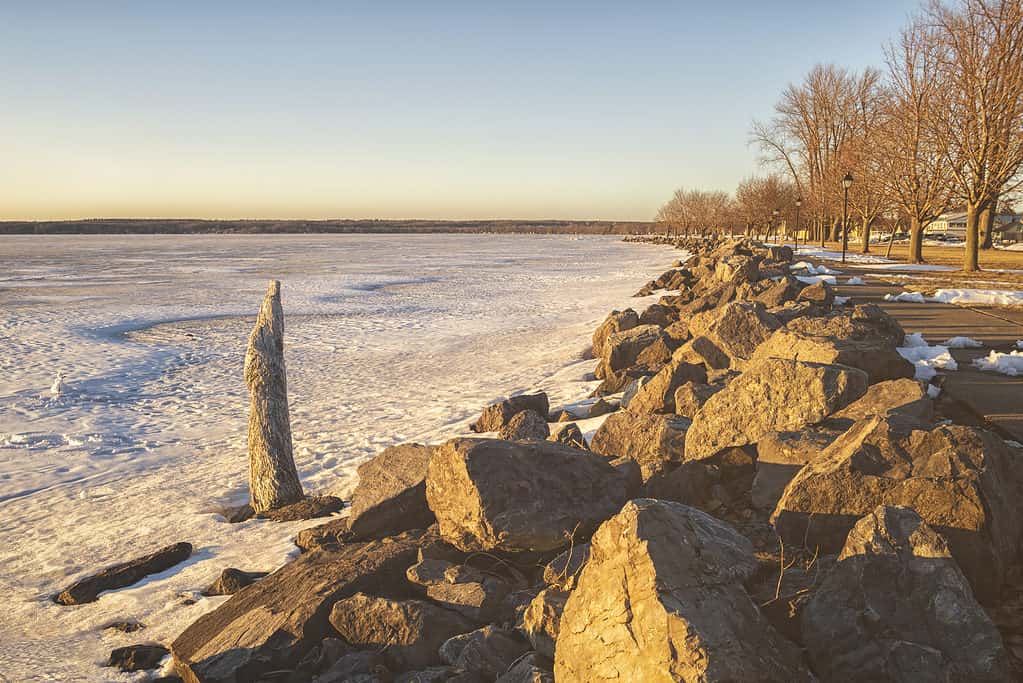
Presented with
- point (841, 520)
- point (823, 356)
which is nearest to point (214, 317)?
point (823, 356)

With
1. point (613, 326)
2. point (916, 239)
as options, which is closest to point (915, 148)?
point (916, 239)

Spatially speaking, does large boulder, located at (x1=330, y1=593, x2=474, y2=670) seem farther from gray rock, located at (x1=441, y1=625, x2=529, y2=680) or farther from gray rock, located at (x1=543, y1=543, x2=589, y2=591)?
gray rock, located at (x1=543, y1=543, x2=589, y2=591)

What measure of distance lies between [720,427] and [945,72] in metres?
24.8

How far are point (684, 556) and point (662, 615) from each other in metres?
0.28

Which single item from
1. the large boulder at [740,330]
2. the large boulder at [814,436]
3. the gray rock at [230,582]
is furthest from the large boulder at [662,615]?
the large boulder at [740,330]

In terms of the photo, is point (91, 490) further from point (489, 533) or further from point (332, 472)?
point (489, 533)

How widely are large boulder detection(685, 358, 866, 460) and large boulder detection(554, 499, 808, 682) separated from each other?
2.27m

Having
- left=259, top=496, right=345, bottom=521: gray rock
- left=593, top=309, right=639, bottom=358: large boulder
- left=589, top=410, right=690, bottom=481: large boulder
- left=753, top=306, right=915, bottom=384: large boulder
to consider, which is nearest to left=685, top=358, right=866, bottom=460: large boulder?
left=589, top=410, right=690, bottom=481: large boulder

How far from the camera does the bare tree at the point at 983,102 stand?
69.3 feet

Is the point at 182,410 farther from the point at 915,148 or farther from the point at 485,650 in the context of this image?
the point at 915,148

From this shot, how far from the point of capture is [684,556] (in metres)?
2.76

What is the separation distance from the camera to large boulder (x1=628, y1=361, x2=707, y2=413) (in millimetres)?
7402

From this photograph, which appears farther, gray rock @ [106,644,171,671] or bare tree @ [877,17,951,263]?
bare tree @ [877,17,951,263]

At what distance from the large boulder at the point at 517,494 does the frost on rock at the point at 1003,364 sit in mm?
5293
